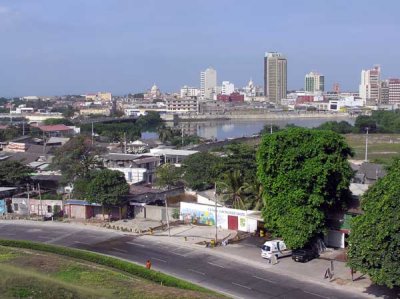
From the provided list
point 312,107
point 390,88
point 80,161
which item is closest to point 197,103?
point 312,107

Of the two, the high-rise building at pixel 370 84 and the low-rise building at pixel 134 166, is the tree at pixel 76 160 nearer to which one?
the low-rise building at pixel 134 166

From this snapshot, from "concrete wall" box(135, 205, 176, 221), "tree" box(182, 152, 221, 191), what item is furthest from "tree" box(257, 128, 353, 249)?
"tree" box(182, 152, 221, 191)

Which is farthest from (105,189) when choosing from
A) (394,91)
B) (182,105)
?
(394,91)

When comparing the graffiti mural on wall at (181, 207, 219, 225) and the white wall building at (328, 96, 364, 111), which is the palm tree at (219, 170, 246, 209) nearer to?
the graffiti mural on wall at (181, 207, 219, 225)

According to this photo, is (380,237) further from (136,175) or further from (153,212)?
(136,175)

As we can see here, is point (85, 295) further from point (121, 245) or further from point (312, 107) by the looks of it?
point (312, 107)
